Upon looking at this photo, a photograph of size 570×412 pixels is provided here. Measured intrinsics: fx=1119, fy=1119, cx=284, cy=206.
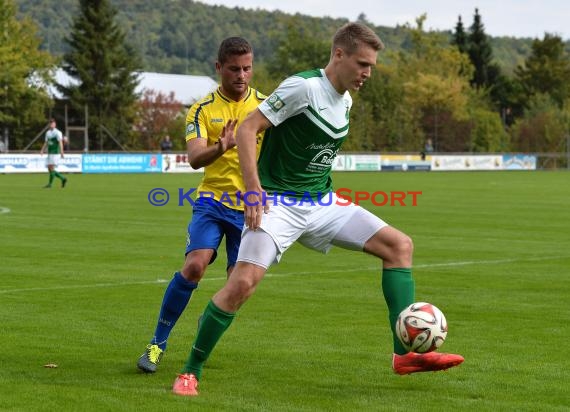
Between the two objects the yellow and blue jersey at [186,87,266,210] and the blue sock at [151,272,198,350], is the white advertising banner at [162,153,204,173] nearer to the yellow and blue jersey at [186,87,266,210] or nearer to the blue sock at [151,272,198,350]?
the yellow and blue jersey at [186,87,266,210]

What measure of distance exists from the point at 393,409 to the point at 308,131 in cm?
182

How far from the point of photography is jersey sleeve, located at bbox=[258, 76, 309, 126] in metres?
6.85

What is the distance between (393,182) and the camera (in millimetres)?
43906

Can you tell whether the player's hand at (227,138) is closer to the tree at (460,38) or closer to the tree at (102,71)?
the tree at (102,71)

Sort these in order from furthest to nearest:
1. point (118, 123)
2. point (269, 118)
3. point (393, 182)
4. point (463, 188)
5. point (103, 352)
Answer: point (118, 123) < point (393, 182) < point (463, 188) < point (103, 352) < point (269, 118)

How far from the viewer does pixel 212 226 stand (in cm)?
794

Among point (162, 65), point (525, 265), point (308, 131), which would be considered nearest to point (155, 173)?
point (525, 265)

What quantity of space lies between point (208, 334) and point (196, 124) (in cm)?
182

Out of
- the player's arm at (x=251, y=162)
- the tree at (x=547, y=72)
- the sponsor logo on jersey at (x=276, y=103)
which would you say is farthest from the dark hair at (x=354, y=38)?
the tree at (x=547, y=72)

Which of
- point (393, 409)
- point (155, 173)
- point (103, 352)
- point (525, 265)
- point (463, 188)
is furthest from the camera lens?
point (155, 173)

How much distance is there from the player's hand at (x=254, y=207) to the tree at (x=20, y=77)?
221ft

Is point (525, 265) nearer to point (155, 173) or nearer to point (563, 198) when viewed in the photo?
point (563, 198)

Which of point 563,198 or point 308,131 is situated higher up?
point 308,131

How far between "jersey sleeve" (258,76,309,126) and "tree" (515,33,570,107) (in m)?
107
